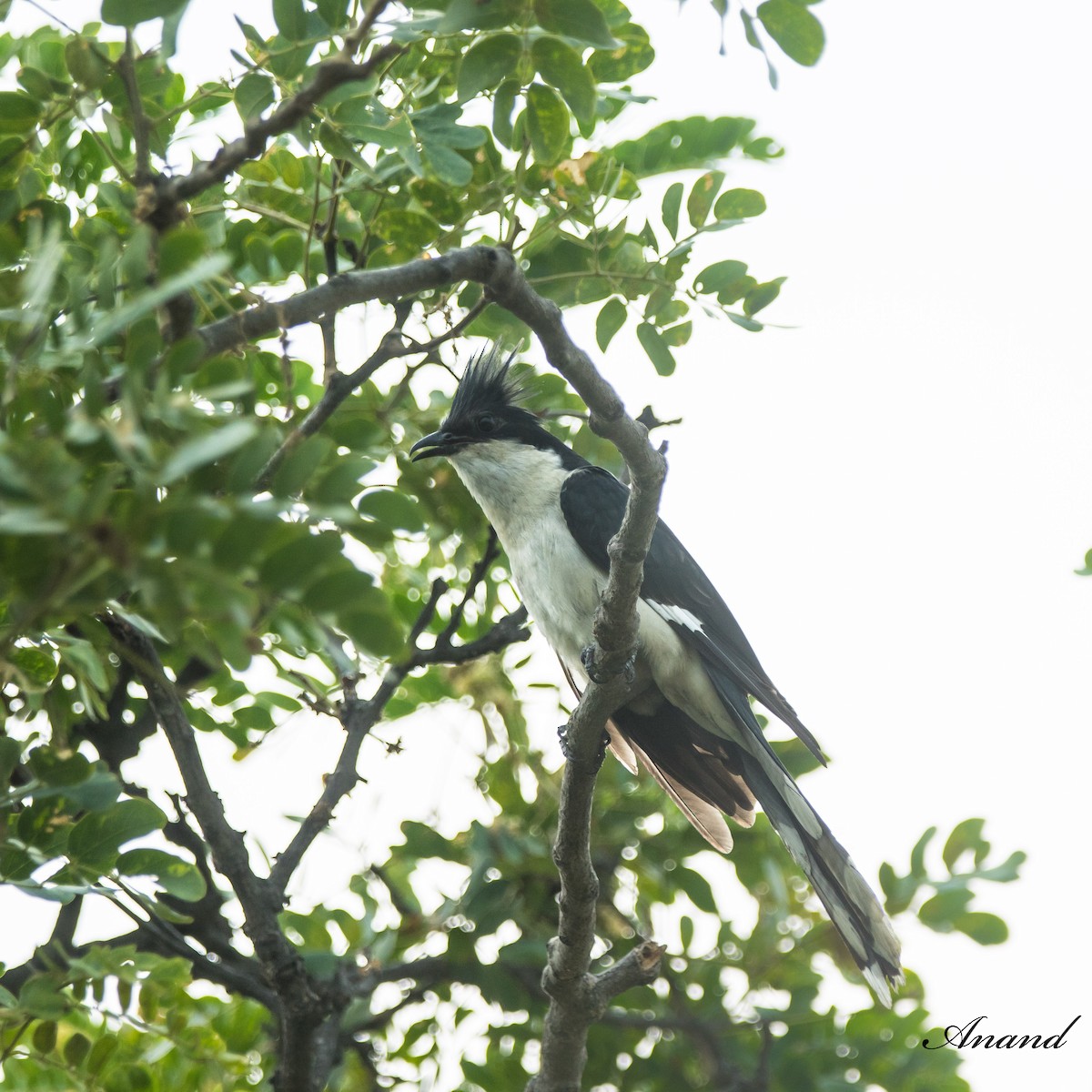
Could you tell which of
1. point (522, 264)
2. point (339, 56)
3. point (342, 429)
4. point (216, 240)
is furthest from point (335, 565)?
point (522, 264)

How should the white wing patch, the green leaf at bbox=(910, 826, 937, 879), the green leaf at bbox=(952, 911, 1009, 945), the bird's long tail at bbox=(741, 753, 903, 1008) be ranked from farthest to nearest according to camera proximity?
the white wing patch < the green leaf at bbox=(910, 826, 937, 879) < the green leaf at bbox=(952, 911, 1009, 945) < the bird's long tail at bbox=(741, 753, 903, 1008)

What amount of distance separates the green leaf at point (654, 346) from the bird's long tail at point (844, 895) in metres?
1.63

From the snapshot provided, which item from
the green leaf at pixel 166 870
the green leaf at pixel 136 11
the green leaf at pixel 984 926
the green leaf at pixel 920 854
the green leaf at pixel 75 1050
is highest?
the green leaf at pixel 136 11

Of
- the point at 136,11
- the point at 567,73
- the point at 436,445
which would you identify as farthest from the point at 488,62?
the point at 436,445

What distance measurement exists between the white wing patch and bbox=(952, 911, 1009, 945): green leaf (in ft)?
4.27

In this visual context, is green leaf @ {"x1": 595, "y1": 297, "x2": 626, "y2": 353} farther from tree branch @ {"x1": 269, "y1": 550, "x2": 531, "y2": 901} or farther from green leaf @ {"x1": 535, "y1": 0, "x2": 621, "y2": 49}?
green leaf @ {"x1": 535, "y1": 0, "x2": 621, "y2": 49}

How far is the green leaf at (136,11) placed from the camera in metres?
1.88

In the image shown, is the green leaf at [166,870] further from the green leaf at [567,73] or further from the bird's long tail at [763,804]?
the bird's long tail at [763,804]

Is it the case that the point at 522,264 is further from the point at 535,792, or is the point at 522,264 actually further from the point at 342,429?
the point at 535,792

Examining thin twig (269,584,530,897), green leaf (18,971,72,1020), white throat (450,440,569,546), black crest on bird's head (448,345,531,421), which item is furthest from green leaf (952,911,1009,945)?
green leaf (18,971,72,1020)

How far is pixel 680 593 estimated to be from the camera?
14.7 feet

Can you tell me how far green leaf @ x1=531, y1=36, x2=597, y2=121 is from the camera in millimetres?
2180

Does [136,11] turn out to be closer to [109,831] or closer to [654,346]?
[109,831]

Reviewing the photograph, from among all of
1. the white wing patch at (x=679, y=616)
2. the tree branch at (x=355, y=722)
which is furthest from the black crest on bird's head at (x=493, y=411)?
the tree branch at (x=355, y=722)
